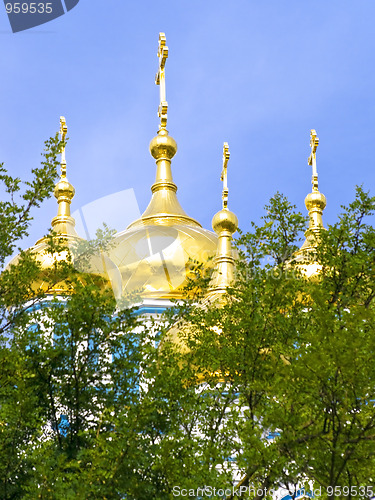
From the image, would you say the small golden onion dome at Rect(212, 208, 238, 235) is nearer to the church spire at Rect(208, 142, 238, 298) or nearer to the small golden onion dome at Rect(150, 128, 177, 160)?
the church spire at Rect(208, 142, 238, 298)

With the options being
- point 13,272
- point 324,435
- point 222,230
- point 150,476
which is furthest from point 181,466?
point 222,230

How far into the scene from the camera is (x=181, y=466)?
27.7ft

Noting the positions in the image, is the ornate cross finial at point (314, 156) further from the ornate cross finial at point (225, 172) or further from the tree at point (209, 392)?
the tree at point (209, 392)

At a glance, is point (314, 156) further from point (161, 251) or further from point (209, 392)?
point (209, 392)

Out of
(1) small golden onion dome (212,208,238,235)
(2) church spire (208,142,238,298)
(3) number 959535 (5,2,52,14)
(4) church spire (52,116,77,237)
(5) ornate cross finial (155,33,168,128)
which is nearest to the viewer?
(3) number 959535 (5,2,52,14)

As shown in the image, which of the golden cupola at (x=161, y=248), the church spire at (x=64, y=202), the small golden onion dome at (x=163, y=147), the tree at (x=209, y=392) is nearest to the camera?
the tree at (x=209, y=392)

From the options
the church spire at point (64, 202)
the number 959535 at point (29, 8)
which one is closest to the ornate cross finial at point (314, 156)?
the church spire at point (64, 202)

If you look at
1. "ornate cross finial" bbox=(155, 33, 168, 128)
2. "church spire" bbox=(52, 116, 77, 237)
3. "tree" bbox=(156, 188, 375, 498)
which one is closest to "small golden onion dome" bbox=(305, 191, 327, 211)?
"ornate cross finial" bbox=(155, 33, 168, 128)

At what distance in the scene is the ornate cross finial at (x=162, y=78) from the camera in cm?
2575

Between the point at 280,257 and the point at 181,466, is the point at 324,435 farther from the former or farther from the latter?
the point at 280,257

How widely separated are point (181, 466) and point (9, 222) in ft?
10.8

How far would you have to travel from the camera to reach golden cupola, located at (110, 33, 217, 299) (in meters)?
22.8

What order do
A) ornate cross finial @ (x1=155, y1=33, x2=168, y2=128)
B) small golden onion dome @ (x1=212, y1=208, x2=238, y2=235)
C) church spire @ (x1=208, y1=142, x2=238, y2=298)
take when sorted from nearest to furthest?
church spire @ (x1=208, y1=142, x2=238, y2=298)
small golden onion dome @ (x1=212, y1=208, x2=238, y2=235)
ornate cross finial @ (x1=155, y1=33, x2=168, y2=128)

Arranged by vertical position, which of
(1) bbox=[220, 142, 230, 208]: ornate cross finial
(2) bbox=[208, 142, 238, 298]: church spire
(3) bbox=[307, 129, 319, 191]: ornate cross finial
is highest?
(3) bbox=[307, 129, 319, 191]: ornate cross finial
